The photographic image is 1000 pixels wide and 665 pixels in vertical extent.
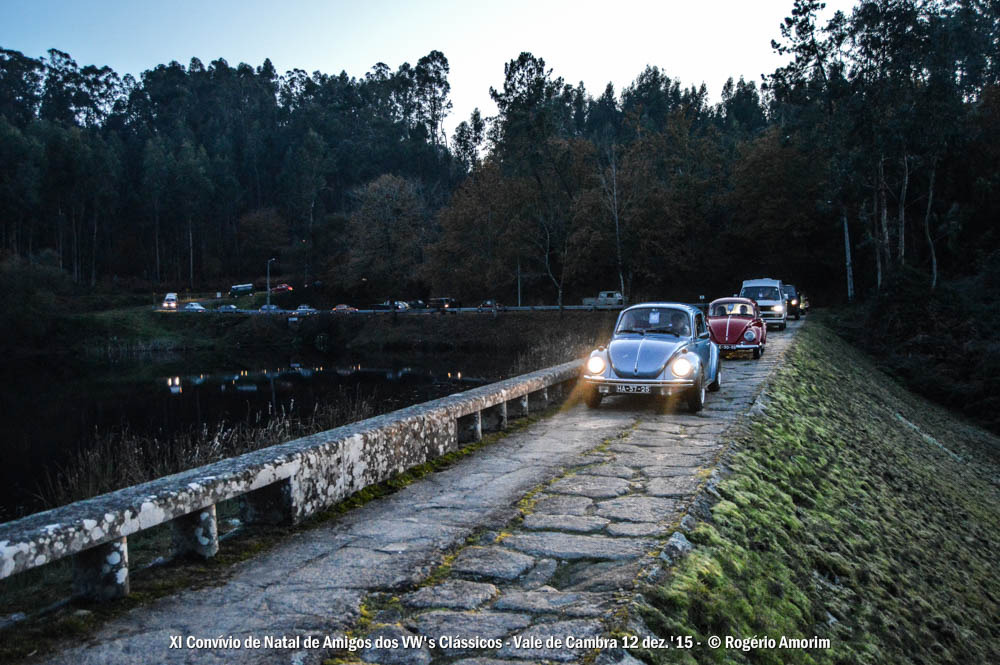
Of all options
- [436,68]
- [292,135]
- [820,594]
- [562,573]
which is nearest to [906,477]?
[820,594]

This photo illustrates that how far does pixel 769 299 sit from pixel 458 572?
92.8 ft

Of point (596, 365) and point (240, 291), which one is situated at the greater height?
point (240, 291)

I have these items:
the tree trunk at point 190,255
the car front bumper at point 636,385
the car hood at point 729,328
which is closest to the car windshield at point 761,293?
the car hood at point 729,328

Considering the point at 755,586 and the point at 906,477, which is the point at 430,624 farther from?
the point at 906,477

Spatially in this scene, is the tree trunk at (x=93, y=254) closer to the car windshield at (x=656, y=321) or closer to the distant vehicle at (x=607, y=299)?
the distant vehicle at (x=607, y=299)

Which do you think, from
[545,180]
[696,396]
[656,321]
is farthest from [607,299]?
[696,396]

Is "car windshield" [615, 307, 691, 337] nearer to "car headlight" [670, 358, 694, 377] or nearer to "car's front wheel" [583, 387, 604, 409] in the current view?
"car headlight" [670, 358, 694, 377]

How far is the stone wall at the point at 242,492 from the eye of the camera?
354cm

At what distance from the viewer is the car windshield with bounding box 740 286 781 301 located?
29.8 m

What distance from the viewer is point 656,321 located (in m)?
11.8

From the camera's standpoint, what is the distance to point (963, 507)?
11.0 m

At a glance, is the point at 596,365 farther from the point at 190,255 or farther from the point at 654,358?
the point at 190,255

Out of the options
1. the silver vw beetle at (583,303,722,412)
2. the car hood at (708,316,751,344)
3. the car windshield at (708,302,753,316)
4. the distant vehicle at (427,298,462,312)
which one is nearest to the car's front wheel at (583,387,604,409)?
the silver vw beetle at (583,303,722,412)

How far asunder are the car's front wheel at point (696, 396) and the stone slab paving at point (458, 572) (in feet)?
10.2
